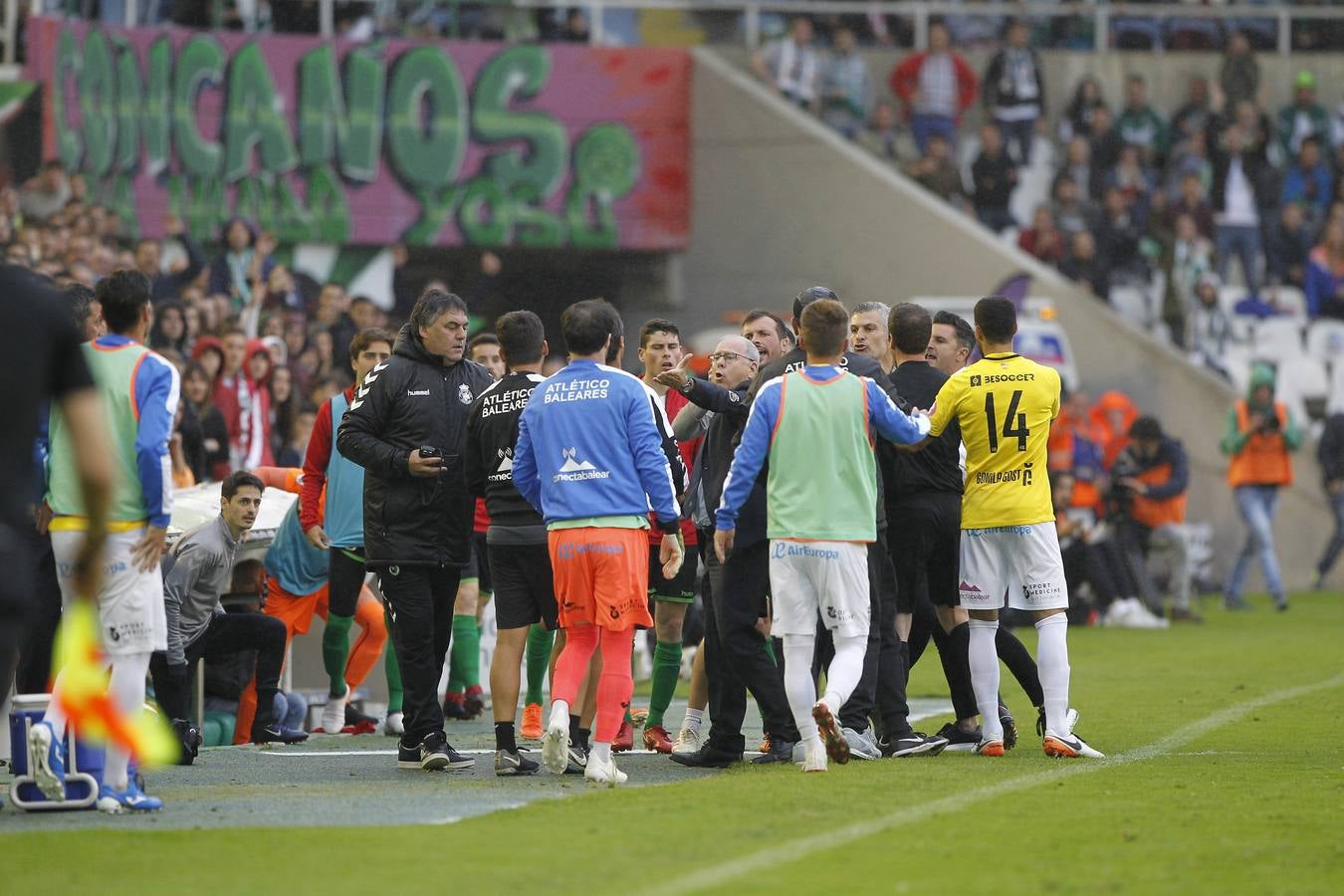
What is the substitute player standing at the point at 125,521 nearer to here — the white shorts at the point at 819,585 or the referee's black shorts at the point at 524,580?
the referee's black shorts at the point at 524,580

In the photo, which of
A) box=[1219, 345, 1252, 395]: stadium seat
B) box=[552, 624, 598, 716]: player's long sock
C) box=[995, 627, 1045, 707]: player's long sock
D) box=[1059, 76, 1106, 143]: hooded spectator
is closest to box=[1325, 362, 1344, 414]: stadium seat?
box=[1219, 345, 1252, 395]: stadium seat

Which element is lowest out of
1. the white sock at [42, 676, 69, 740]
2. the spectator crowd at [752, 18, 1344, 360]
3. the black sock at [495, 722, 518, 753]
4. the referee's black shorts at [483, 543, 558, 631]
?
the black sock at [495, 722, 518, 753]

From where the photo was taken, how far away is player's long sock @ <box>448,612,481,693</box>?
42.4ft

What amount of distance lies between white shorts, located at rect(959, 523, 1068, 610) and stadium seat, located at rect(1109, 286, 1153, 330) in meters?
17.5

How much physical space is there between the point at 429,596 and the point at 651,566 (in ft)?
4.51

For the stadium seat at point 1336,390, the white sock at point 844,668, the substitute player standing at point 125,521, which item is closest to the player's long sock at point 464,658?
the white sock at point 844,668

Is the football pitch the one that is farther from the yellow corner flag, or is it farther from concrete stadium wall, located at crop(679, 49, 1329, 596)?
concrete stadium wall, located at crop(679, 49, 1329, 596)

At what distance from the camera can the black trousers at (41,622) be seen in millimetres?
9977

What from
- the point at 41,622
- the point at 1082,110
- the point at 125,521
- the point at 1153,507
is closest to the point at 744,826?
the point at 125,521

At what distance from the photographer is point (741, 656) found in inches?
395

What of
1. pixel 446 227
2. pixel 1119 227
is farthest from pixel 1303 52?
pixel 446 227

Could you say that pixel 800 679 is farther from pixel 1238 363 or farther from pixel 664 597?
pixel 1238 363

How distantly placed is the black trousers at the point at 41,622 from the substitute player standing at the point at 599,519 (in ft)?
7.92

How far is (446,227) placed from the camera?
26500mm
